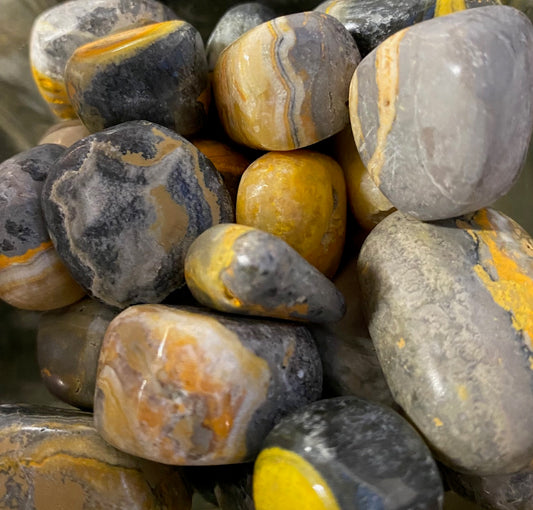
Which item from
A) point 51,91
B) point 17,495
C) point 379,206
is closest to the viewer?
point 17,495

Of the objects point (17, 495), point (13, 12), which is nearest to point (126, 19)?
point (13, 12)

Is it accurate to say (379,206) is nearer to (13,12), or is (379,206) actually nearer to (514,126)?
(514,126)

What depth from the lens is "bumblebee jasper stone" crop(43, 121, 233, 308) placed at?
23.6 inches

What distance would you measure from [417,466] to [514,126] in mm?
326

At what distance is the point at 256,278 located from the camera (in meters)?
0.51

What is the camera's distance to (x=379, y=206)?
0.69 meters

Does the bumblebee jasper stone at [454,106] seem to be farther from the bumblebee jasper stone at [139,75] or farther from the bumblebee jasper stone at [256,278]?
the bumblebee jasper stone at [139,75]

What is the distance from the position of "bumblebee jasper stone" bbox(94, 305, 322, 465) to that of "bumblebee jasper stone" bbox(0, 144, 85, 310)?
158 millimetres

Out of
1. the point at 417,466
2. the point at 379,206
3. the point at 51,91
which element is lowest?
the point at 417,466

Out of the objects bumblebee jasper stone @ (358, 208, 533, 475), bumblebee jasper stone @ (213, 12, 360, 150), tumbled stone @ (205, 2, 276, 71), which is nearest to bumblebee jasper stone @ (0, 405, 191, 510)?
bumblebee jasper stone @ (358, 208, 533, 475)

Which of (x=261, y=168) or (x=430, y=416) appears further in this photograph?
(x=261, y=168)

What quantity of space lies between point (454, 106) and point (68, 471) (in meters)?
0.54

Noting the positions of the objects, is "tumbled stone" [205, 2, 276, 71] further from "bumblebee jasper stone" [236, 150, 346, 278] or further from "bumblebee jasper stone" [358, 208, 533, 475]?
"bumblebee jasper stone" [358, 208, 533, 475]

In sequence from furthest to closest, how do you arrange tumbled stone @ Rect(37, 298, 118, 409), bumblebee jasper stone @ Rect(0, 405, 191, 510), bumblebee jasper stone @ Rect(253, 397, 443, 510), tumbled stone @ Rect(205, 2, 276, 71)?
tumbled stone @ Rect(205, 2, 276, 71) < tumbled stone @ Rect(37, 298, 118, 409) < bumblebee jasper stone @ Rect(0, 405, 191, 510) < bumblebee jasper stone @ Rect(253, 397, 443, 510)
